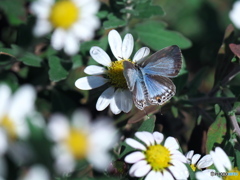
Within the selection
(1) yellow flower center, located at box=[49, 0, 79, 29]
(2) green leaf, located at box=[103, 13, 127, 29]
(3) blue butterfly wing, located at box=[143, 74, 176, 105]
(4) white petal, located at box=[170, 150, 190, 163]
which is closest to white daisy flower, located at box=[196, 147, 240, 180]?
(4) white petal, located at box=[170, 150, 190, 163]

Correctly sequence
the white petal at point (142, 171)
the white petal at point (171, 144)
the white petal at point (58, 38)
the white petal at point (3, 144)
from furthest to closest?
the white petal at point (58, 38)
the white petal at point (171, 144)
the white petal at point (142, 171)
the white petal at point (3, 144)

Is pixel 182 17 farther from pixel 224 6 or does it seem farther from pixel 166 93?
pixel 166 93

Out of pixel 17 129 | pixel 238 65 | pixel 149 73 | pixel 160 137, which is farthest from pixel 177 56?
pixel 17 129

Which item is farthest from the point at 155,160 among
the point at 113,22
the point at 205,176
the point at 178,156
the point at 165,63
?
the point at 113,22

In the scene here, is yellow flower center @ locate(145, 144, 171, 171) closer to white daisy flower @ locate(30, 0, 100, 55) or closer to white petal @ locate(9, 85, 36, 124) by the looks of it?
white petal @ locate(9, 85, 36, 124)

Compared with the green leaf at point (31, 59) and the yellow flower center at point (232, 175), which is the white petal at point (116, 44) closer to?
the green leaf at point (31, 59)

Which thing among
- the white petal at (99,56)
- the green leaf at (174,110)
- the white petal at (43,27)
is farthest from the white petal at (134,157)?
the white petal at (43,27)
